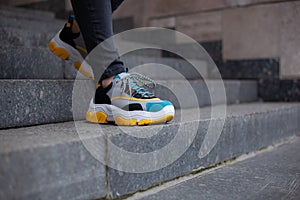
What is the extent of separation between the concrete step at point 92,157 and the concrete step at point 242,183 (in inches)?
2.0

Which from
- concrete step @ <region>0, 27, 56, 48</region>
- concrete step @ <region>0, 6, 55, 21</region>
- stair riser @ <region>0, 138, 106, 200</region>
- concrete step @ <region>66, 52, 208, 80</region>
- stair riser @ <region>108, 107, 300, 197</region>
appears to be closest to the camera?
stair riser @ <region>0, 138, 106, 200</region>

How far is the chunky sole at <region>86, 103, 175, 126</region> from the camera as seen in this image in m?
1.22

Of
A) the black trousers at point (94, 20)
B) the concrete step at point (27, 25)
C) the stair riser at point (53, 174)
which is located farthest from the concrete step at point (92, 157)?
the concrete step at point (27, 25)

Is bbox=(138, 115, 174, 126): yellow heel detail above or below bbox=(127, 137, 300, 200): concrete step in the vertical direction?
above

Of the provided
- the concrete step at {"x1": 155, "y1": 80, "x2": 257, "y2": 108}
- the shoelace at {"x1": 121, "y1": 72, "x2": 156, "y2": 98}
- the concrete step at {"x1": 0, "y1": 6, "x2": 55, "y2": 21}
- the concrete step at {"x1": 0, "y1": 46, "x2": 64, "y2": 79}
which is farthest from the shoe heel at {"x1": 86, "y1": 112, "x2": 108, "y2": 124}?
the concrete step at {"x1": 0, "y1": 6, "x2": 55, "y2": 21}

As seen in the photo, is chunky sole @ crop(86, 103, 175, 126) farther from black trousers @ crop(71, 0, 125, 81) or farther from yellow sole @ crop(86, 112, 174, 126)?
black trousers @ crop(71, 0, 125, 81)

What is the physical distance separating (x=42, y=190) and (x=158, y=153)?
44cm

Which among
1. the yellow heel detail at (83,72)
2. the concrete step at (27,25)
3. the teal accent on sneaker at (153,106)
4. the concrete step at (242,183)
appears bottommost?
the concrete step at (242,183)

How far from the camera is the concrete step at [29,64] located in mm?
1445

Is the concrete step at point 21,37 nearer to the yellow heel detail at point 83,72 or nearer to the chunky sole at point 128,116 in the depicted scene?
the yellow heel detail at point 83,72

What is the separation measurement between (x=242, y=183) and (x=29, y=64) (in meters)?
0.97

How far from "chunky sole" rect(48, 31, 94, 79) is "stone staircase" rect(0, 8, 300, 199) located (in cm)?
9

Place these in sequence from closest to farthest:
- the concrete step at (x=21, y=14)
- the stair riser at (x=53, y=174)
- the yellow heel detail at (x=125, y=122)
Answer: the stair riser at (x=53, y=174)
the yellow heel detail at (x=125, y=122)
the concrete step at (x=21, y=14)

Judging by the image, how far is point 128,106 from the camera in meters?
1.24
